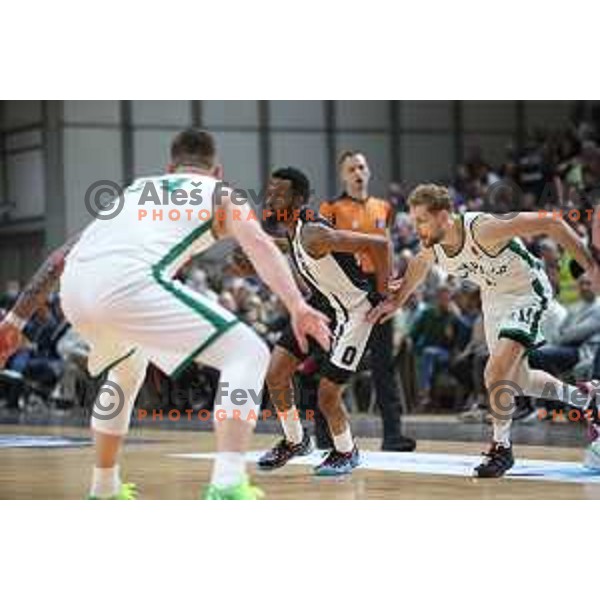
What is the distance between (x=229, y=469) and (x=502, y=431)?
2.78 metres

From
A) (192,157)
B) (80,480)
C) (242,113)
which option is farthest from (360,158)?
(242,113)

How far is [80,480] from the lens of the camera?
24.3ft

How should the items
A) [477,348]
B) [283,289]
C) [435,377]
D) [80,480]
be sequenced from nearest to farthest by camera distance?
[283,289], [80,480], [477,348], [435,377]

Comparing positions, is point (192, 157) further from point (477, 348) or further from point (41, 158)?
point (41, 158)

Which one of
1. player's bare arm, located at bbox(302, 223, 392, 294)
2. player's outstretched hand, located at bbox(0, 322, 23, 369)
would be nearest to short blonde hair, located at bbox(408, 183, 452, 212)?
player's bare arm, located at bbox(302, 223, 392, 294)

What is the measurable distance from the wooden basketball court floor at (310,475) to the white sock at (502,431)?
23 cm

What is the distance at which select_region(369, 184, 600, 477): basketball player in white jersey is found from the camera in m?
7.30

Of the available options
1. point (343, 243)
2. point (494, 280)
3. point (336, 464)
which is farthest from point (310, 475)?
point (494, 280)

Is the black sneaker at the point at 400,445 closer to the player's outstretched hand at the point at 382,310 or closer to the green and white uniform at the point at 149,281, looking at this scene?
the player's outstretched hand at the point at 382,310

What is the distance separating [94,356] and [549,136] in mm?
15248

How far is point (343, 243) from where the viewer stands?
23.5ft

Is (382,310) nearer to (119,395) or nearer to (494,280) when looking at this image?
(494,280)

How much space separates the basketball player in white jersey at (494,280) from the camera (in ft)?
23.9

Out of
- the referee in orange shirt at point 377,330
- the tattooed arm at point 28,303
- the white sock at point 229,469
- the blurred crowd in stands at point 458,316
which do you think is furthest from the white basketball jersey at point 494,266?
the blurred crowd in stands at point 458,316
